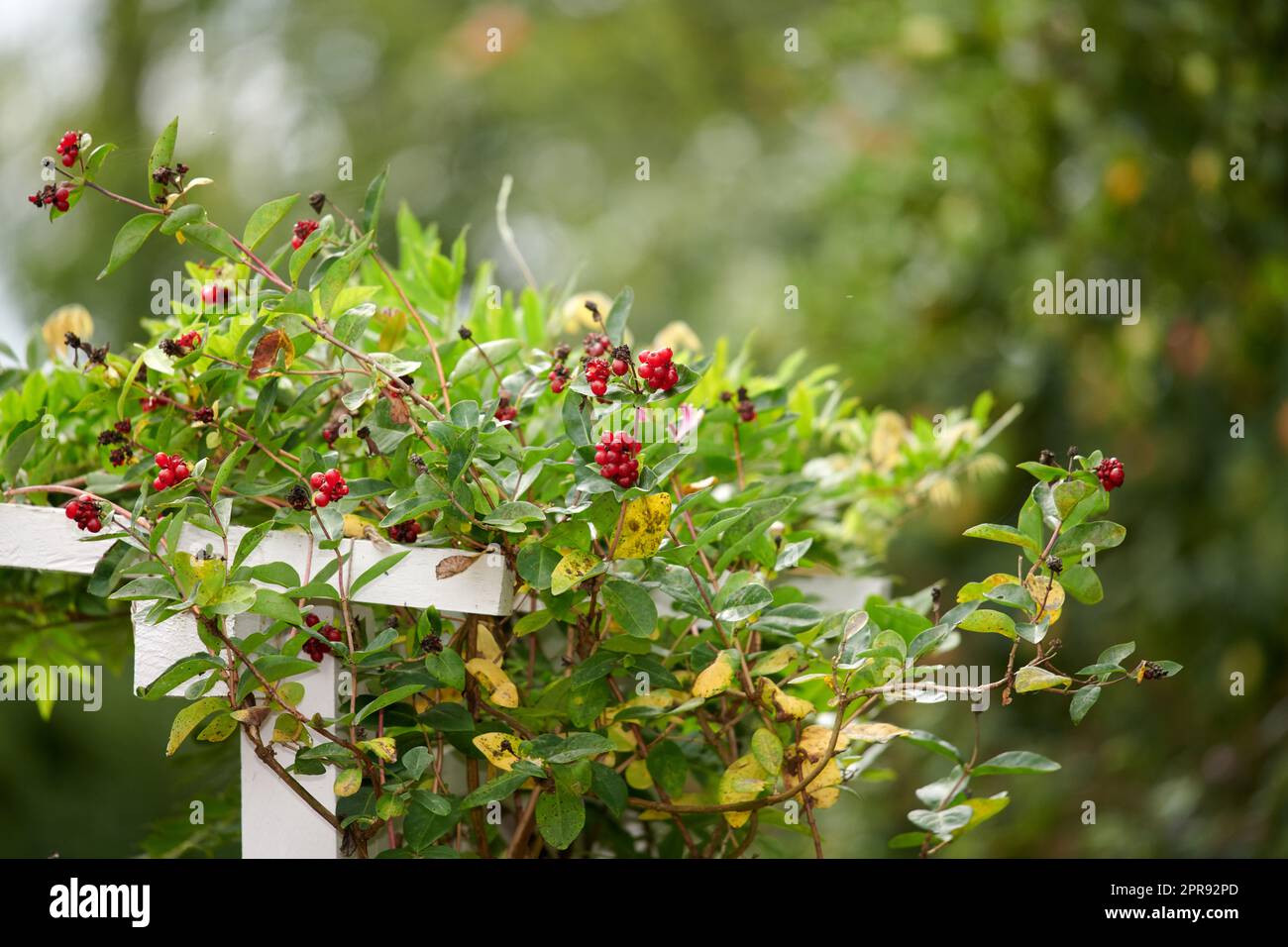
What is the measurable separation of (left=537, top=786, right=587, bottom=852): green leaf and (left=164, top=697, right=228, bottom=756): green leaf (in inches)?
7.7

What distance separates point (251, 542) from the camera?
0.63 metres

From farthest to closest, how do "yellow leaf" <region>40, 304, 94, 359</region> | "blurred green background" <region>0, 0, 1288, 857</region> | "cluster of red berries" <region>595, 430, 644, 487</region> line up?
1. "blurred green background" <region>0, 0, 1288, 857</region>
2. "yellow leaf" <region>40, 304, 94, 359</region>
3. "cluster of red berries" <region>595, 430, 644, 487</region>

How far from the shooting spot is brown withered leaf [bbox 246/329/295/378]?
65 cm

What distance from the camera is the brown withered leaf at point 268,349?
2.12 feet

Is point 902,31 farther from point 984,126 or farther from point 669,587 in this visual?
point 669,587

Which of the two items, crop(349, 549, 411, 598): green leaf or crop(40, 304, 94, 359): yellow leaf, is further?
crop(40, 304, 94, 359): yellow leaf

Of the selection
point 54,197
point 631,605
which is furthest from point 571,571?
point 54,197

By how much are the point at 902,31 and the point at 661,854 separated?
1741 millimetres

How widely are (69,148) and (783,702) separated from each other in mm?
514

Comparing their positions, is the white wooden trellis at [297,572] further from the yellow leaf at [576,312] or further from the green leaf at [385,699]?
the yellow leaf at [576,312]

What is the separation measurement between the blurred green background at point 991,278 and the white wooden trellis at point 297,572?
0.84 feet

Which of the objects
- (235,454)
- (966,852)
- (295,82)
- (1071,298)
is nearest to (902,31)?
(1071,298)

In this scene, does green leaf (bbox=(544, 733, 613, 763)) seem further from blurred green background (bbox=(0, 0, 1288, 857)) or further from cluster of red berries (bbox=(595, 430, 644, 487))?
blurred green background (bbox=(0, 0, 1288, 857))

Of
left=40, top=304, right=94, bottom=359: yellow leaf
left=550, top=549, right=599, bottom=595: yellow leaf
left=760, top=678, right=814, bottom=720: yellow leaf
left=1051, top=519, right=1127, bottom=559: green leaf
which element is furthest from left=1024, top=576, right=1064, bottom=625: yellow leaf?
left=40, top=304, right=94, bottom=359: yellow leaf
